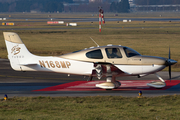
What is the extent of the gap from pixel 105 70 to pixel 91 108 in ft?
13.7

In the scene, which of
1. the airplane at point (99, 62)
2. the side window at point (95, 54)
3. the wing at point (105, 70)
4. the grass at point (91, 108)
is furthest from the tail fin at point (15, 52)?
the wing at point (105, 70)

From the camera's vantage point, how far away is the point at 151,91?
16984 mm

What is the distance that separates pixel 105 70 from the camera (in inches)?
656

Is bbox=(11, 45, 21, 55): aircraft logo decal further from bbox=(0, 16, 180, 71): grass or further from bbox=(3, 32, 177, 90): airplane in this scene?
bbox=(0, 16, 180, 71): grass

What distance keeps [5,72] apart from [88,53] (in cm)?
971

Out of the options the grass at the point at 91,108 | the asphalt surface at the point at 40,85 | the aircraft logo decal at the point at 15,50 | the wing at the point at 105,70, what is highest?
the aircraft logo decal at the point at 15,50

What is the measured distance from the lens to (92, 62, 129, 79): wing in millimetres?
16344

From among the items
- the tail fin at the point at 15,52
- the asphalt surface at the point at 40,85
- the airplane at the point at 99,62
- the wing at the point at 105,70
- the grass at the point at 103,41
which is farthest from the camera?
the grass at the point at 103,41

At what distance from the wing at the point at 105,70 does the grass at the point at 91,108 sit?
1.74 metres

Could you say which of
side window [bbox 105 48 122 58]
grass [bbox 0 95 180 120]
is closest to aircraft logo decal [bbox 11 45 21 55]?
grass [bbox 0 95 180 120]

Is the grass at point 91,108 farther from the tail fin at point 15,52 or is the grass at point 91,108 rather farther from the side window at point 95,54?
the tail fin at point 15,52

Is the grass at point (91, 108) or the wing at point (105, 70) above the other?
the wing at point (105, 70)

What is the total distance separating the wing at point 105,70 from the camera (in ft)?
53.6

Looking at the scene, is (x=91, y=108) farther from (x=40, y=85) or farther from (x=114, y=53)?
(x=40, y=85)
